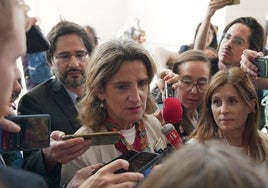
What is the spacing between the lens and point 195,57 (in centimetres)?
181

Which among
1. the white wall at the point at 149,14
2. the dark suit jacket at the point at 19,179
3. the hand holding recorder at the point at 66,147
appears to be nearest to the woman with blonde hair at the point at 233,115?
the hand holding recorder at the point at 66,147

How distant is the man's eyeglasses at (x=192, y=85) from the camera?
172cm

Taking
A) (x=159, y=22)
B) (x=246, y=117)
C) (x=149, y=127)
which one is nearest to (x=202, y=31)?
(x=246, y=117)

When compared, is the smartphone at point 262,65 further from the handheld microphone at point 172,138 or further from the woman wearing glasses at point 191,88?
the handheld microphone at point 172,138

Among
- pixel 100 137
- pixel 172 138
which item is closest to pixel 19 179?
pixel 100 137

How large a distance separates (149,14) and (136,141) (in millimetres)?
5283

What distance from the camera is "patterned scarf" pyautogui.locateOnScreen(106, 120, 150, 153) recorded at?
1.19 m

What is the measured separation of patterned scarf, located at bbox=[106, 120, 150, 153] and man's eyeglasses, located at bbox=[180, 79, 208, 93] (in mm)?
459

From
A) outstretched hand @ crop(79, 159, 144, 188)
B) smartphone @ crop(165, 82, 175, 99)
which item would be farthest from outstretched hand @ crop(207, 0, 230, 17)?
outstretched hand @ crop(79, 159, 144, 188)

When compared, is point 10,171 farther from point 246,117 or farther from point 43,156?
point 246,117

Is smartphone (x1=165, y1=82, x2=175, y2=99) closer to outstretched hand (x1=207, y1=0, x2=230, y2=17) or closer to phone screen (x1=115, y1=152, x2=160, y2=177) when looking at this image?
phone screen (x1=115, y1=152, x2=160, y2=177)

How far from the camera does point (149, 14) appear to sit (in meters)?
6.32

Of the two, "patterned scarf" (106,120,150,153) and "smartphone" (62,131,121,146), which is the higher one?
"smartphone" (62,131,121,146)

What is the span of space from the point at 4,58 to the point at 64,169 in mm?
692
